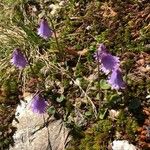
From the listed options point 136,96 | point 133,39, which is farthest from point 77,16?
point 136,96

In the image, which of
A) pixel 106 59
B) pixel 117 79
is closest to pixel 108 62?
pixel 106 59

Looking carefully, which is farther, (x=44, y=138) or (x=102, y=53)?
(x=44, y=138)

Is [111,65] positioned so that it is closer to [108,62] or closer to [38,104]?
[108,62]

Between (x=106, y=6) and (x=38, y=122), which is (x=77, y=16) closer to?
(x=106, y=6)

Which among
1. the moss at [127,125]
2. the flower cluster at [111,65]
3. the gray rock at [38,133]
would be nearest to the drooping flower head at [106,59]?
the flower cluster at [111,65]

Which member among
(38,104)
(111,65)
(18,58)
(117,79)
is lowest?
(38,104)

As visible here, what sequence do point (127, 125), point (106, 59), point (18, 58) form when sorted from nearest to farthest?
point (106, 59)
point (127, 125)
point (18, 58)

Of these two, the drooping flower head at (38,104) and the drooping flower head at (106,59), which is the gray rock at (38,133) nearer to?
the drooping flower head at (38,104)

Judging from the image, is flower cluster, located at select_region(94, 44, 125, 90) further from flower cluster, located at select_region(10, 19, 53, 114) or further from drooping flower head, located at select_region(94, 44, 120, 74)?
flower cluster, located at select_region(10, 19, 53, 114)
